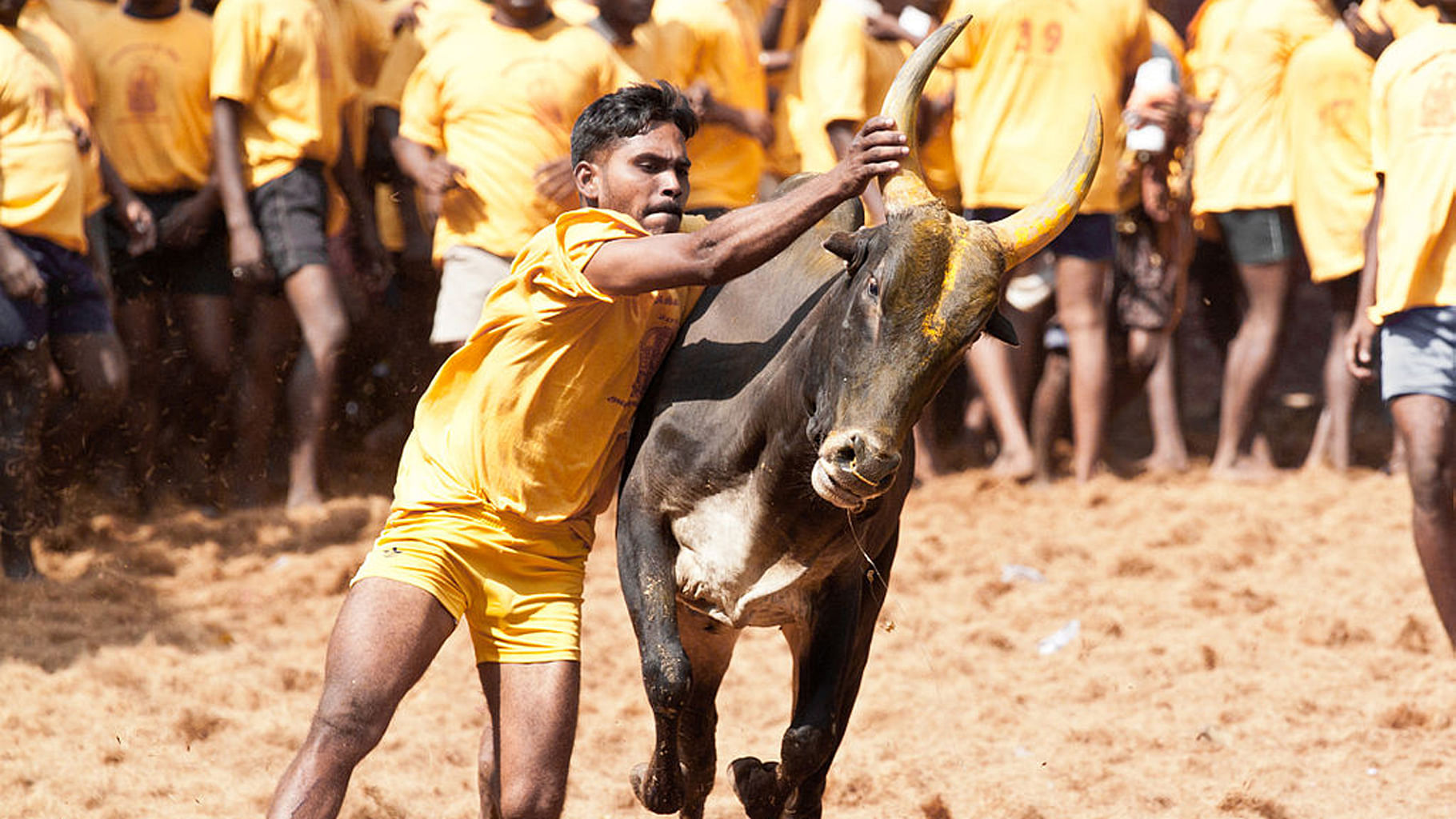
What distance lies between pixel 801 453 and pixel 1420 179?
258cm

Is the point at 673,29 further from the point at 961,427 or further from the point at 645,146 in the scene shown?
the point at 645,146

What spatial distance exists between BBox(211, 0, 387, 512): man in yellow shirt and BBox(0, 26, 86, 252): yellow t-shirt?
31.0 inches

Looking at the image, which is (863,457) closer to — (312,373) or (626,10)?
(626,10)

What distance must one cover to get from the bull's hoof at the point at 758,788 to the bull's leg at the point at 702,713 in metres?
0.16

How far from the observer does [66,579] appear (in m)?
7.43

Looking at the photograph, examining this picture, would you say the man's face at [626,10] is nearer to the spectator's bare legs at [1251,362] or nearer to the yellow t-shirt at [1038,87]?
the yellow t-shirt at [1038,87]

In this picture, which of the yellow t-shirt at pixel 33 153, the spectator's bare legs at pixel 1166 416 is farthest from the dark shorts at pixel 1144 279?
the yellow t-shirt at pixel 33 153

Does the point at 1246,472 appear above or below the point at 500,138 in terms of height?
below

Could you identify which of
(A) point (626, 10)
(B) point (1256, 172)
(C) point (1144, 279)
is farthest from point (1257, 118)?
(A) point (626, 10)

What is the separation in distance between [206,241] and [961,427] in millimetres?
3917

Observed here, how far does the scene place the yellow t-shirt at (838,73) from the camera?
8.54 meters

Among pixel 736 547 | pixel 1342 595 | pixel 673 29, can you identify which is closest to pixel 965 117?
pixel 673 29

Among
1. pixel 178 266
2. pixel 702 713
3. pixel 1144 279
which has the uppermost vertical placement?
pixel 702 713

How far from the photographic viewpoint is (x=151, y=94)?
8.12 m
